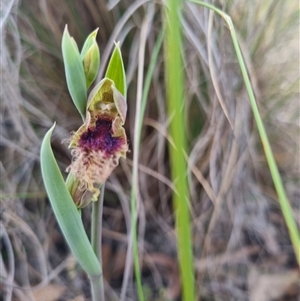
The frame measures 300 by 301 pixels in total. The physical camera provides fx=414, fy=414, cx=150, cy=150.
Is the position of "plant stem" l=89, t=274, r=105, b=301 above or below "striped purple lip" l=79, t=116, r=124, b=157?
below

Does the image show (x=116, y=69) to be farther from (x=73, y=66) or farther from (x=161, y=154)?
(x=161, y=154)

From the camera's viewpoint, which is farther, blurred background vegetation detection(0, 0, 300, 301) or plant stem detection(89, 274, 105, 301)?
blurred background vegetation detection(0, 0, 300, 301)

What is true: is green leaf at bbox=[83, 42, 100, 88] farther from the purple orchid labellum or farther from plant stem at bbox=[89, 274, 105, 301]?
plant stem at bbox=[89, 274, 105, 301]

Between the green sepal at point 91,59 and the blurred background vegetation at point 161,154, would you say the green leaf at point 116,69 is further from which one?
the blurred background vegetation at point 161,154

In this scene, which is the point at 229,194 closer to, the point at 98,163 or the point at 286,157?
the point at 286,157

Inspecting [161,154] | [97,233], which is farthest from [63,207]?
[161,154]

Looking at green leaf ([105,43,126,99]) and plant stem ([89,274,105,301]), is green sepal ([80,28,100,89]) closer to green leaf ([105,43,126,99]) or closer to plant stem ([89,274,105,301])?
green leaf ([105,43,126,99])

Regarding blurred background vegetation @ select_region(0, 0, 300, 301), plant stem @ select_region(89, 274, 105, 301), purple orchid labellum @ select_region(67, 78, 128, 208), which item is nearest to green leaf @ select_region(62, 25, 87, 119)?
purple orchid labellum @ select_region(67, 78, 128, 208)
